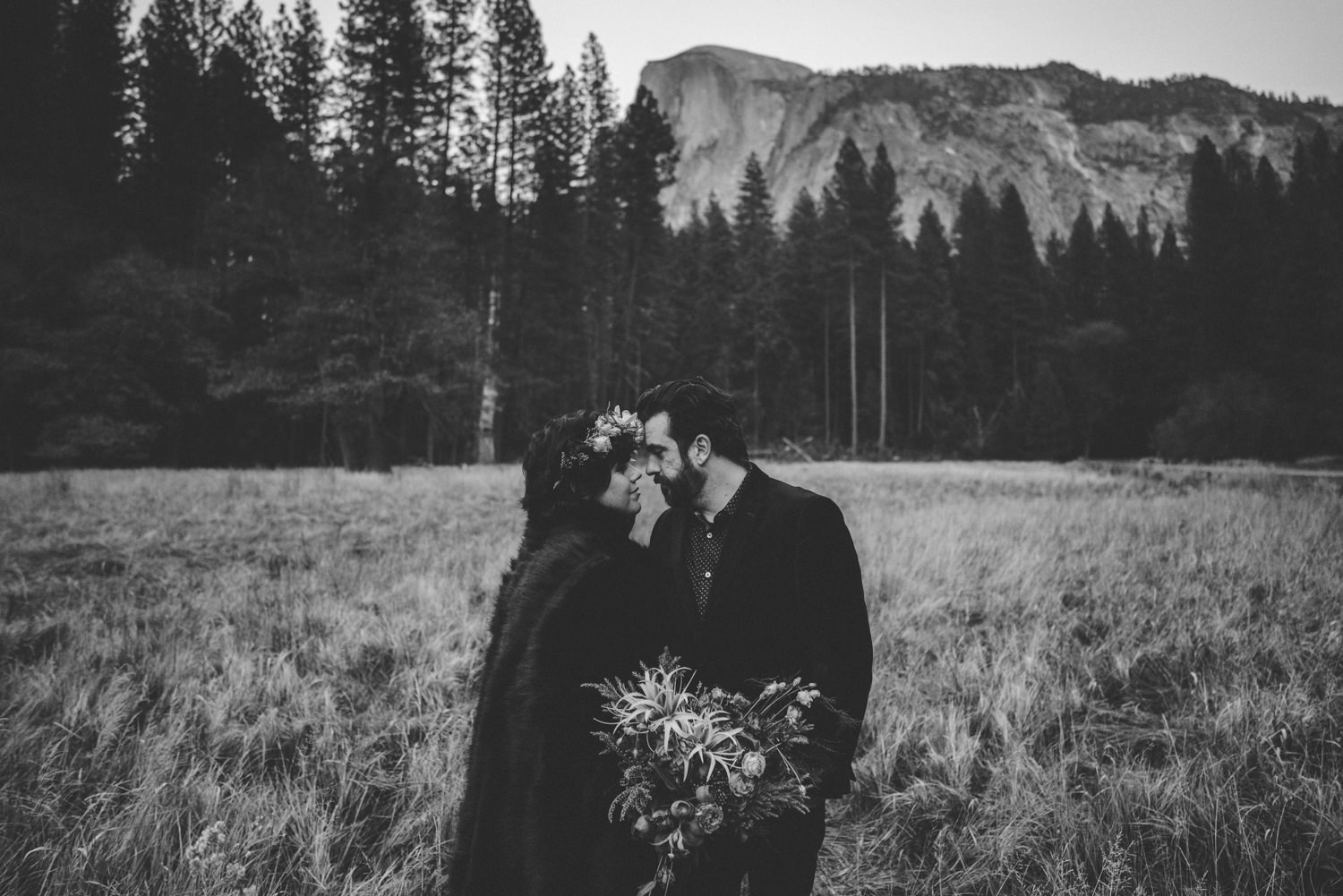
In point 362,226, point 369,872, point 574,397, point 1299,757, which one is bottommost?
point 369,872

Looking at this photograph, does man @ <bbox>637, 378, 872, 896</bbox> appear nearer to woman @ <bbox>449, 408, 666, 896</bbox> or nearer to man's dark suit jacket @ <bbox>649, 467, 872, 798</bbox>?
man's dark suit jacket @ <bbox>649, 467, 872, 798</bbox>

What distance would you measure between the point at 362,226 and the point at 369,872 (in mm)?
16642

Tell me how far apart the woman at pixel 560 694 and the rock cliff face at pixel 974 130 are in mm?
121463

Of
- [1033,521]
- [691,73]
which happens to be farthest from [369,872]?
[691,73]

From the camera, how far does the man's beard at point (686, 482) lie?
1.99 metres

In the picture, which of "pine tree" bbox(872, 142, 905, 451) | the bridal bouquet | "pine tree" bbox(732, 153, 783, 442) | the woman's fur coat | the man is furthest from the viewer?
"pine tree" bbox(732, 153, 783, 442)

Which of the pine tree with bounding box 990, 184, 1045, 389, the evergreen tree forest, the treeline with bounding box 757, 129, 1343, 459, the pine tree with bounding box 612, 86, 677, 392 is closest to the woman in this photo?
the evergreen tree forest

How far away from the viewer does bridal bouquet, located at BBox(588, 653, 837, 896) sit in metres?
1.36

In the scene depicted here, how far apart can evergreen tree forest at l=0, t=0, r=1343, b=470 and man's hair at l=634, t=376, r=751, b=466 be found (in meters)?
15.0

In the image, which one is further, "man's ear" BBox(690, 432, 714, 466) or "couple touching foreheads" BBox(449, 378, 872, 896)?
"man's ear" BBox(690, 432, 714, 466)

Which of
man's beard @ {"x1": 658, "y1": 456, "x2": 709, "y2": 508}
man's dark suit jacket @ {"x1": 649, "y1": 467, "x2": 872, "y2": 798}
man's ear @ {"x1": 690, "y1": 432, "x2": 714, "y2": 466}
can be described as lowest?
man's dark suit jacket @ {"x1": 649, "y1": 467, "x2": 872, "y2": 798}

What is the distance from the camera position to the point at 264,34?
26.4 metres

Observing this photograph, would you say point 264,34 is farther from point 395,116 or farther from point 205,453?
point 205,453

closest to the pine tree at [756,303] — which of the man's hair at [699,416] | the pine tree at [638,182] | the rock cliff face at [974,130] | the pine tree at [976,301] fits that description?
the pine tree at [638,182]
